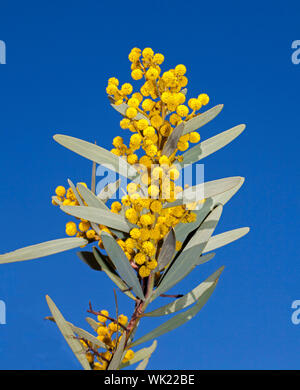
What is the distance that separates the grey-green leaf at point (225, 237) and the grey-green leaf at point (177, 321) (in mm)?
191

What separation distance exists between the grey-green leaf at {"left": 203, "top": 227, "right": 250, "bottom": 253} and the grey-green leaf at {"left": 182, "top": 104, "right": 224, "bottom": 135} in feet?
1.59

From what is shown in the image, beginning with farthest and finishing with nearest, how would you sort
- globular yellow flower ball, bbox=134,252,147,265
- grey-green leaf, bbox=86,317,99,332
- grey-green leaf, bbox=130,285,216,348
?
grey-green leaf, bbox=86,317,99,332, grey-green leaf, bbox=130,285,216,348, globular yellow flower ball, bbox=134,252,147,265

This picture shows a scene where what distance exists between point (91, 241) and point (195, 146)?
23.3 inches

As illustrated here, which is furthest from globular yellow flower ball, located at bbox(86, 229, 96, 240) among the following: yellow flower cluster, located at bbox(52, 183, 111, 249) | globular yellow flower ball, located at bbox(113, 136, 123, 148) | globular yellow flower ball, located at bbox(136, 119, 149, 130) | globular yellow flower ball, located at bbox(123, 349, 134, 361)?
globular yellow flower ball, located at bbox(123, 349, 134, 361)

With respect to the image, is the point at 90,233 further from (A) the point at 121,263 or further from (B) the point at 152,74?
(B) the point at 152,74

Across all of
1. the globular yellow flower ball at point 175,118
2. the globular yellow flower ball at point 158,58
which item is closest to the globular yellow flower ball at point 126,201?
the globular yellow flower ball at point 175,118

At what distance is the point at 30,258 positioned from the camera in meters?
1.72

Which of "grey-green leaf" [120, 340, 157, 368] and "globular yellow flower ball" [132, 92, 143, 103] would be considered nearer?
"globular yellow flower ball" [132, 92, 143, 103]

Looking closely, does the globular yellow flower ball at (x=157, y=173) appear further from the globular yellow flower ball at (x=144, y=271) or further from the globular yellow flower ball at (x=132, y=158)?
the globular yellow flower ball at (x=144, y=271)

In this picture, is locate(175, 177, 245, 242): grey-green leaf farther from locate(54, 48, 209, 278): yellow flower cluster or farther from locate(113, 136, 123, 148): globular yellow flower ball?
locate(113, 136, 123, 148): globular yellow flower ball

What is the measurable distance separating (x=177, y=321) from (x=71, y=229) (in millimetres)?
586

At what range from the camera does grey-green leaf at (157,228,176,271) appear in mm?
1637
